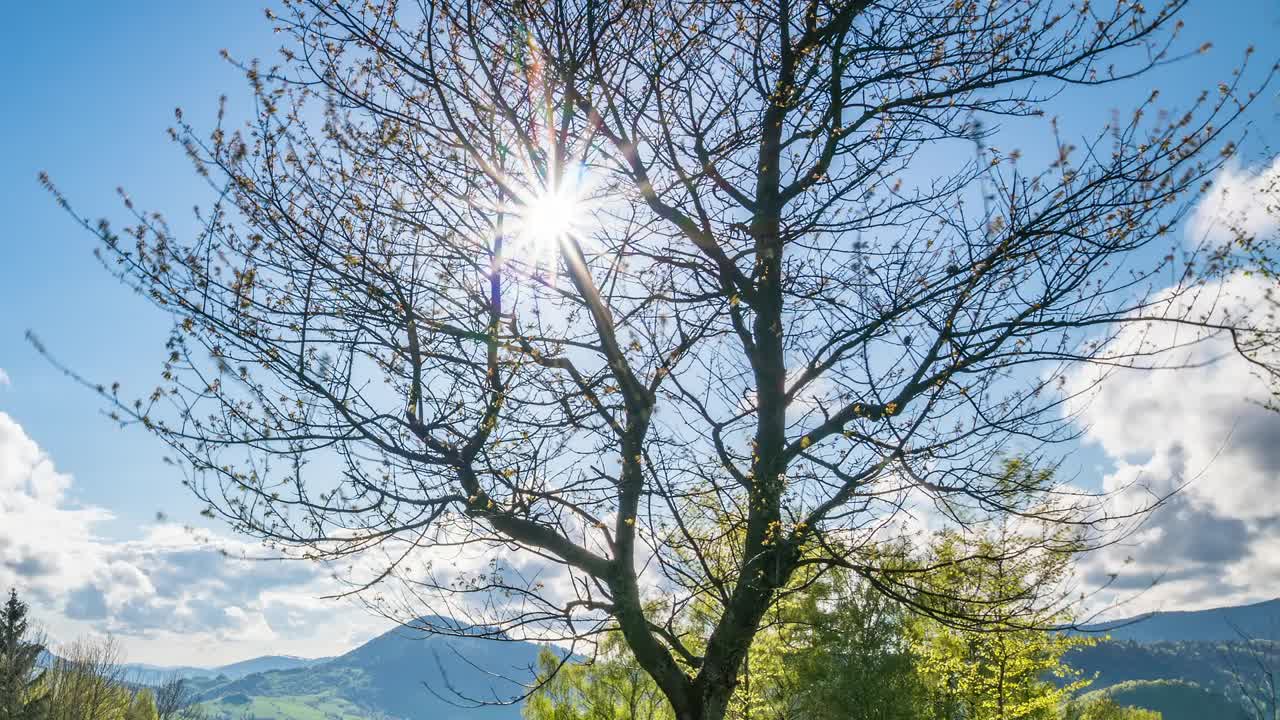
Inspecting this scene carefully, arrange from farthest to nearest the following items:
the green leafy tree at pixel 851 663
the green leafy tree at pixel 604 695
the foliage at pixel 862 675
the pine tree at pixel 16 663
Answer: the pine tree at pixel 16 663, the green leafy tree at pixel 604 695, the green leafy tree at pixel 851 663, the foliage at pixel 862 675

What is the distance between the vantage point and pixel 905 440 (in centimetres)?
540

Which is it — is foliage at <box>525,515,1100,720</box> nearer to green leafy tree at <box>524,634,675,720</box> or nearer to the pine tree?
green leafy tree at <box>524,634,675,720</box>

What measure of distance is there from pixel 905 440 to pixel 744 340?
1.67 m

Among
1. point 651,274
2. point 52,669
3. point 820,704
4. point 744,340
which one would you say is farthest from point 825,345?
point 52,669

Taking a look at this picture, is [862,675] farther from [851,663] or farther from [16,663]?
[16,663]

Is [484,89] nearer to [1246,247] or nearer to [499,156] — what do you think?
[499,156]

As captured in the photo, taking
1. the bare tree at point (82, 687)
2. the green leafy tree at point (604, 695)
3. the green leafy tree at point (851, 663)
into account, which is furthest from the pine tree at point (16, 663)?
the green leafy tree at point (851, 663)

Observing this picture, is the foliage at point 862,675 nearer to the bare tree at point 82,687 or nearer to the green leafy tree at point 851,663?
the green leafy tree at point 851,663

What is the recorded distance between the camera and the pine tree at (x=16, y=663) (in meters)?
27.1

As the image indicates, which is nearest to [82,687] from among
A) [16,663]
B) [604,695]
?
[16,663]

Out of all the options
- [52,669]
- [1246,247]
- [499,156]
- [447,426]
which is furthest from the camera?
[52,669]

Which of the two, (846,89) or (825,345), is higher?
(846,89)

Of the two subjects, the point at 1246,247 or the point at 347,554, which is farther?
the point at 347,554

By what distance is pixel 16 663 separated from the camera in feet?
97.1
